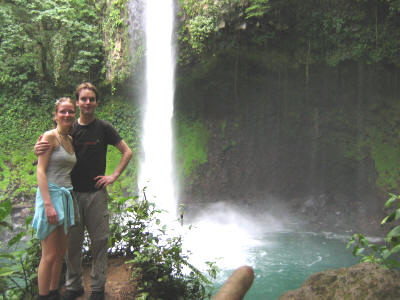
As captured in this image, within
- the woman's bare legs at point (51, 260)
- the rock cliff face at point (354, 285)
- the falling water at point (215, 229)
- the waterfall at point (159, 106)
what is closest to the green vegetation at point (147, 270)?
the woman's bare legs at point (51, 260)

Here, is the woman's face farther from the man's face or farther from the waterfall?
the waterfall

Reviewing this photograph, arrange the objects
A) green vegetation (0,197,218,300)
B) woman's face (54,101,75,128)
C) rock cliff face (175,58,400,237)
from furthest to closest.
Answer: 1. rock cliff face (175,58,400,237)
2. green vegetation (0,197,218,300)
3. woman's face (54,101,75,128)

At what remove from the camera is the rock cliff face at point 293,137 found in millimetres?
9828

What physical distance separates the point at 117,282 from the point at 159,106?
8618 millimetres

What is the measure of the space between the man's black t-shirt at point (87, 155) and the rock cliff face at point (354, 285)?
165 centimetres

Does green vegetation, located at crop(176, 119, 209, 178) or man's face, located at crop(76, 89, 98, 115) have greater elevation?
man's face, located at crop(76, 89, 98, 115)

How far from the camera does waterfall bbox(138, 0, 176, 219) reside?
10.2 m

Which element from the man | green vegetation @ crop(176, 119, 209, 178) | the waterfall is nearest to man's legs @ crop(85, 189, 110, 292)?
the man

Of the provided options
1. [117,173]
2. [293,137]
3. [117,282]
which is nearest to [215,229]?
[293,137]

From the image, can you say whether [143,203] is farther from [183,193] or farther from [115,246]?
[183,193]

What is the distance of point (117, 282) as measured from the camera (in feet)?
8.84

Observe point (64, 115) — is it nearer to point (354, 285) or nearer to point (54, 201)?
point (54, 201)

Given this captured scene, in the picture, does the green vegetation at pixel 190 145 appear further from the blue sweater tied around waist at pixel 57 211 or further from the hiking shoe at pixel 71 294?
the blue sweater tied around waist at pixel 57 211

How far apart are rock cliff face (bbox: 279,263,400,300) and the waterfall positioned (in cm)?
804
